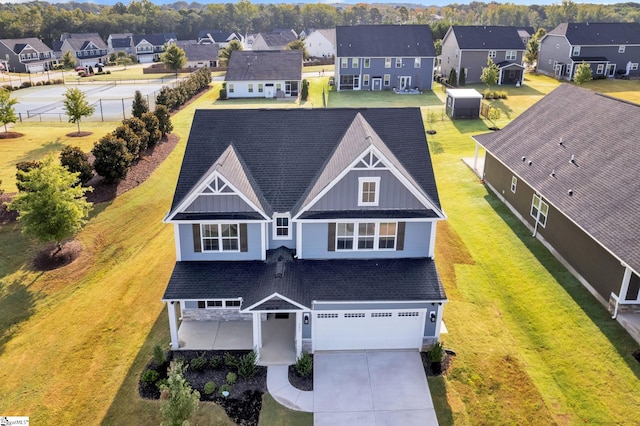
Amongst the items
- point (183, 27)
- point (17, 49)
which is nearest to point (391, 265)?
point (17, 49)

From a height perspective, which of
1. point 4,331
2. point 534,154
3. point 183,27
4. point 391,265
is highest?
point 183,27

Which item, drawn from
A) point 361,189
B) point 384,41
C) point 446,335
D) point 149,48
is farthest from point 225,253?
point 149,48

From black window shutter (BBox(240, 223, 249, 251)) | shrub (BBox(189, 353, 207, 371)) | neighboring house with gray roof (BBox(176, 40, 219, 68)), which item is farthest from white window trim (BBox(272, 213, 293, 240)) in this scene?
neighboring house with gray roof (BBox(176, 40, 219, 68))

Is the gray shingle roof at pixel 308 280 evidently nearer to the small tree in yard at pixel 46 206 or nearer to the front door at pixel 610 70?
the small tree in yard at pixel 46 206

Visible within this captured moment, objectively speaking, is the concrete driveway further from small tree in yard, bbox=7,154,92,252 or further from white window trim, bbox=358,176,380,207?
small tree in yard, bbox=7,154,92,252

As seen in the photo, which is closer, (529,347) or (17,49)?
(529,347)

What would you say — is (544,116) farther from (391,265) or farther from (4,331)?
(4,331)

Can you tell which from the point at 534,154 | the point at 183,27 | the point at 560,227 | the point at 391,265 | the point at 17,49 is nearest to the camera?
the point at 391,265
